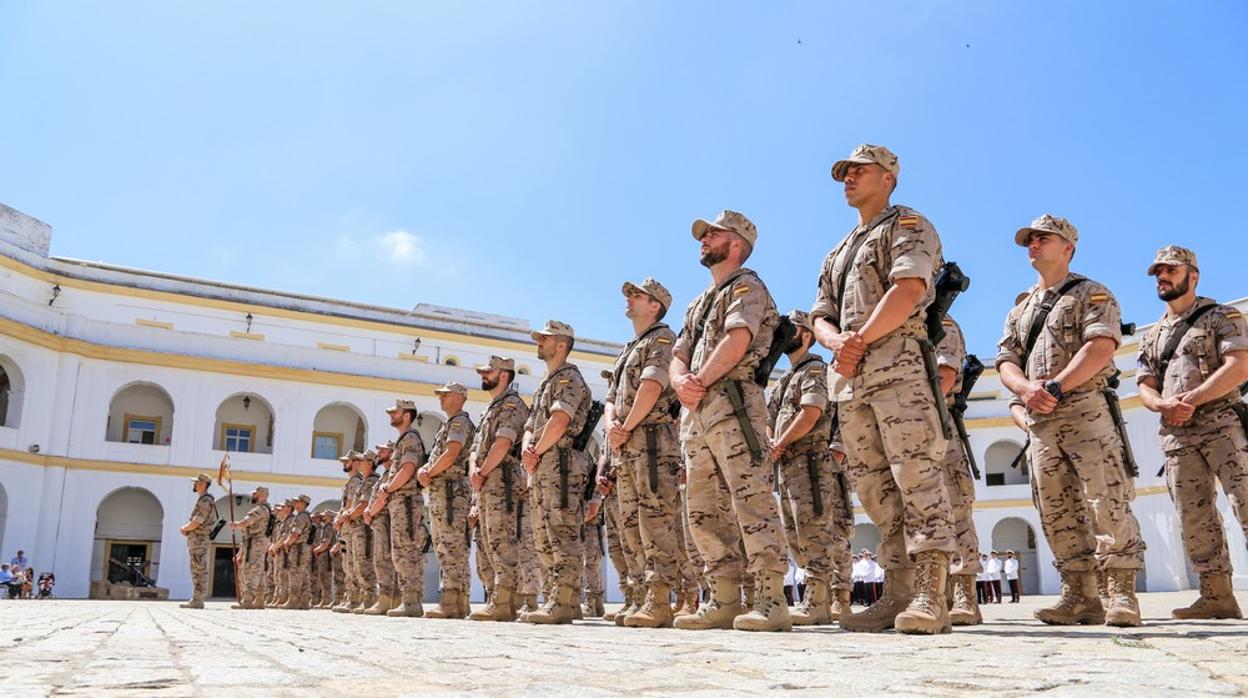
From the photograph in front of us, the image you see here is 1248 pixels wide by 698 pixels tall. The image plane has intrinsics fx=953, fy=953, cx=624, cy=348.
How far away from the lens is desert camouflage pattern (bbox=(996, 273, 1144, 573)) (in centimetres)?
482

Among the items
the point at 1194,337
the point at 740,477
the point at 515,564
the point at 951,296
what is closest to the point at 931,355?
the point at 951,296

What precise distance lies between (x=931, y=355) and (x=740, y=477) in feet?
3.72

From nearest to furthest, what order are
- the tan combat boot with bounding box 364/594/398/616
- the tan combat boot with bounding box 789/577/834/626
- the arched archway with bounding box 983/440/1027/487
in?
the tan combat boot with bounding box 789/577/834/626 → the tan combat boot with bounding box 364/594/398/616 → the arched archway with bounding box 983/440/1027/487

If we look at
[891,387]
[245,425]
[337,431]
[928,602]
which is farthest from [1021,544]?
[928,602]

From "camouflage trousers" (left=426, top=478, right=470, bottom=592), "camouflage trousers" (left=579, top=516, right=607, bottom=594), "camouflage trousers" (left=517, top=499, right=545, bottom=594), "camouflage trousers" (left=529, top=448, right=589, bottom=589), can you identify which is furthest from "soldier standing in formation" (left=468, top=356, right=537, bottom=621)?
"camouflage trousers" (left=579, top=516, right=607, bottom=594)

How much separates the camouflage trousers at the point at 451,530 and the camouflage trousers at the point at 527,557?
0.55 metres

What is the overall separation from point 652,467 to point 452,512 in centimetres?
374

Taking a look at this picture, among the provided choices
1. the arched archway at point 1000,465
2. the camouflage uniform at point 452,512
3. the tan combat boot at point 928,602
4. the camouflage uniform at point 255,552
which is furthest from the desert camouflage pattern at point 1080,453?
the arched archway at point 1000,465

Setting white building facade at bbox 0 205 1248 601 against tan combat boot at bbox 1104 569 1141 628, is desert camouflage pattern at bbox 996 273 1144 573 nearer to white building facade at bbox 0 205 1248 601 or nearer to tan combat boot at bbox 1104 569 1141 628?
tan combat boot at bbox 1104 569 1141 628

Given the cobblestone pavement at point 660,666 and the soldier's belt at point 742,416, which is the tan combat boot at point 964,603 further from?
the soldier's belt at point 742,416

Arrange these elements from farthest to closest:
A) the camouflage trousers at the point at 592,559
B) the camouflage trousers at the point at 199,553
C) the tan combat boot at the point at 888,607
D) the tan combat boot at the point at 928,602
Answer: the camouflage trousers at the point at 199,553, the camouflage trousers at the point at 592,559, the tan combat boot at the point at 888,607, the tan combat boot at the point at 928,602

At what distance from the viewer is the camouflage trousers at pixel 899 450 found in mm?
4020

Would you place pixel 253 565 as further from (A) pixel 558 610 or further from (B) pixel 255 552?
(A) pixel 558 610

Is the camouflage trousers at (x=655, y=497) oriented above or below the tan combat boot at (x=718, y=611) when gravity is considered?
above
